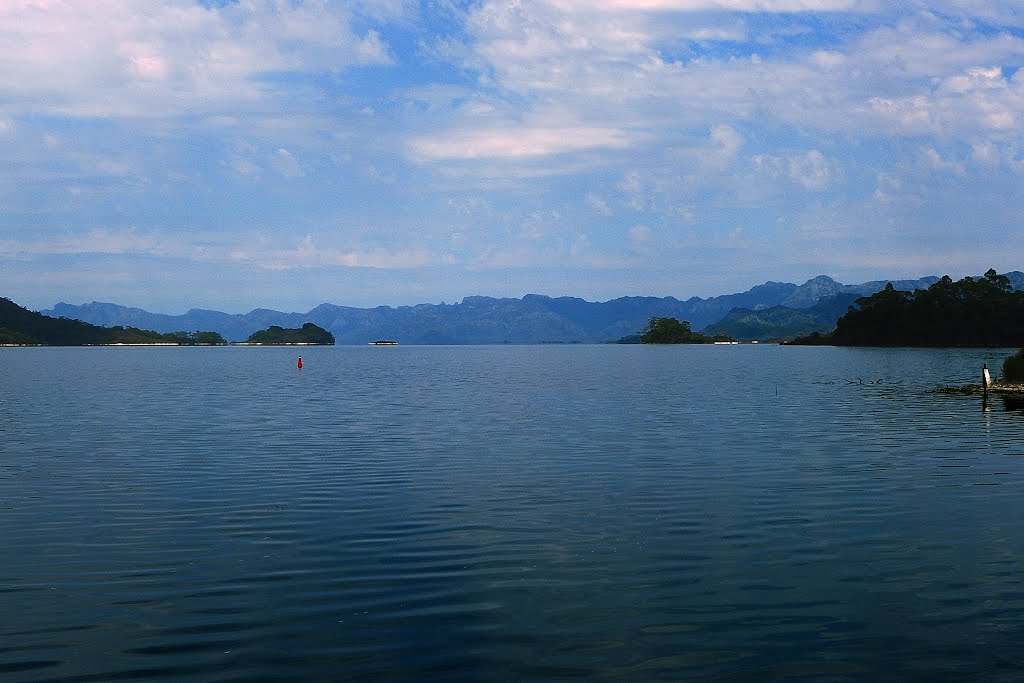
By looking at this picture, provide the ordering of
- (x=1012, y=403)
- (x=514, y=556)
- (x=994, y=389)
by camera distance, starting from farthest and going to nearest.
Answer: (x=994, y=389), (x=1012, y=403), (x=514, y=556)

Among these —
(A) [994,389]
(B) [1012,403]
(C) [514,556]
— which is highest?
(A) [994,389]

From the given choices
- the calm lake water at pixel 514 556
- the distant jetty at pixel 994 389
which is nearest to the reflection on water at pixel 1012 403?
the distant jetty at pixel 994 389

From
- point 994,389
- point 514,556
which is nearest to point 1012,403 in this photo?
point 994,389

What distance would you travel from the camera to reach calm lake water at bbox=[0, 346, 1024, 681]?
650 inches

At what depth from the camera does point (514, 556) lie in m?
24.3

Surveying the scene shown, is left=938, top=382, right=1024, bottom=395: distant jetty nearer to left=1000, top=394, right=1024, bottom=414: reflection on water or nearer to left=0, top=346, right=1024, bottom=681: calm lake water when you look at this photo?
left=1000, top=394, right=1024, bottom=414: reflection on water

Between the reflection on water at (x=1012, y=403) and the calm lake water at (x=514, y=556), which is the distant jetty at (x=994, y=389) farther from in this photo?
the calm lake water at (x=514, y=556)

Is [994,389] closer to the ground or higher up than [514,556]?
higher up

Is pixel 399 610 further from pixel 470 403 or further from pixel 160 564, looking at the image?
pixel 470 403

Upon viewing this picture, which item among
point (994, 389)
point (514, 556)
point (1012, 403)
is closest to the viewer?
point (514, 556)

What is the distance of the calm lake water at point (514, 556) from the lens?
16.5 metres

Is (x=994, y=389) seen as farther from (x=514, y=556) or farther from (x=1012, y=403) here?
(x=514, y=556)

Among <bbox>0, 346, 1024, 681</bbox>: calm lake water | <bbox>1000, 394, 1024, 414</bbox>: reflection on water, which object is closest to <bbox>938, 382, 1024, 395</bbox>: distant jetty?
<bbox>1000, 394, 1024, 414</bbox>: reflection on water

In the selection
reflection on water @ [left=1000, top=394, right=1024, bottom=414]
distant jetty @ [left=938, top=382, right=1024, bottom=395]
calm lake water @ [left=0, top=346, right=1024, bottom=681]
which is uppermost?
distant jetty @ [left=938, top=382, right=1024, bottom=395]
